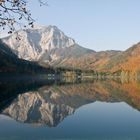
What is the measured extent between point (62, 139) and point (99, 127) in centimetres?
1173

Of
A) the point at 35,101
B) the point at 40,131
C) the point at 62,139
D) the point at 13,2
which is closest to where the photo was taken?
the point at 13,2

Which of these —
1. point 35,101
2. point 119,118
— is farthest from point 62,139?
point 35,101

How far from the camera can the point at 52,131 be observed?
148 feet

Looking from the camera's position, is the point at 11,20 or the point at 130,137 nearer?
the point at 11,20

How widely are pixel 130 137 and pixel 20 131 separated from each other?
13193 mm

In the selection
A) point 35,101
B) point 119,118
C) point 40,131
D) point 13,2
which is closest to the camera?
point 13,2

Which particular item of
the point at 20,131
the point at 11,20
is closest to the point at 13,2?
the point at 11,20

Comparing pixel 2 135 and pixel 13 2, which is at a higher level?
pixel 13 2

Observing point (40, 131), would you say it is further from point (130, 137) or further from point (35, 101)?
point (35, 101)

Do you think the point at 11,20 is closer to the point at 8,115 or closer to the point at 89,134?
the point at 89,134

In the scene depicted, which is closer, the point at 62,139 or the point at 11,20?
the point at 11,20

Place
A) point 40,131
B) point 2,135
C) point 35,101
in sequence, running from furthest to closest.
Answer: point 35,101
point 40,131
point 2,135

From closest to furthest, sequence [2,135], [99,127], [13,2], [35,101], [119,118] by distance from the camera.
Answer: [13,2], [2,135], [99,127], [119,118], [35,101]

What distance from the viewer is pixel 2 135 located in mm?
41625
